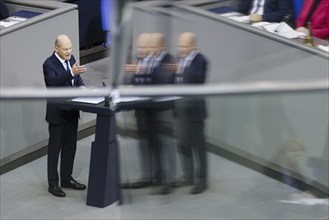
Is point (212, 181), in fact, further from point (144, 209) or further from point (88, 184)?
point (88, 184)

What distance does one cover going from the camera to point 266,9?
523 cm

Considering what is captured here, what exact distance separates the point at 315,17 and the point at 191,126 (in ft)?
9.17

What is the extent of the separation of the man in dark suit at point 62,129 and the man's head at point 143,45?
1891 mm

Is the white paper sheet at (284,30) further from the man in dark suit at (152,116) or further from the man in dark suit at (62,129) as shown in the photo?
the man in dark suit at (152,116)

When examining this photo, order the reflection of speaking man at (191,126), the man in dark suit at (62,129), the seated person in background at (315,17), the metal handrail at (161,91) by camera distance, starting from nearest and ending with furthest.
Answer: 1. the metal handrail at (161,91)
2. the reflection of speaking man at (191,126)
3. the man in dark suit at (62,129)
4. the seated person in background at (315,17)

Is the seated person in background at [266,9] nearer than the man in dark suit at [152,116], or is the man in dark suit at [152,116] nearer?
the man in dark suit at [152,116]

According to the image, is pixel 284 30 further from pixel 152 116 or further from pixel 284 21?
pixel 152 116

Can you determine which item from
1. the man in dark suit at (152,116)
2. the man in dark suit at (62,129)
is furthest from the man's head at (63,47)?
the man in dark suit at (152,116)

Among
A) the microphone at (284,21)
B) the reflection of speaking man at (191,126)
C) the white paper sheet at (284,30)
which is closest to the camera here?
the reflection of speaking man at (191,126)

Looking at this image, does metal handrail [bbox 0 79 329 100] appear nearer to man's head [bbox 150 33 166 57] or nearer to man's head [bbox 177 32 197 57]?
man's head [bbox 150 33 166 57]

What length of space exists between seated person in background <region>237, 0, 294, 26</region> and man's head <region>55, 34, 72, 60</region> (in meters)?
1.14

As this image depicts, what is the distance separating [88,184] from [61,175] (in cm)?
23

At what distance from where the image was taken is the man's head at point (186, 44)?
3.07 metres

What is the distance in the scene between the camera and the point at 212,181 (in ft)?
10.1
